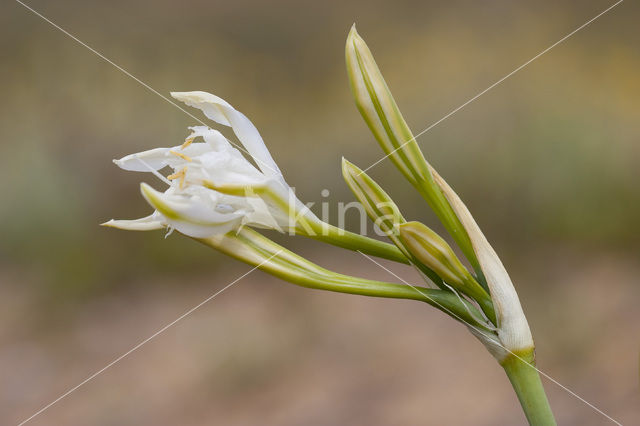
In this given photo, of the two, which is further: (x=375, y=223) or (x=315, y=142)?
(x=315, y=142)

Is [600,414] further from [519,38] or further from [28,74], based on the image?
[28,74]

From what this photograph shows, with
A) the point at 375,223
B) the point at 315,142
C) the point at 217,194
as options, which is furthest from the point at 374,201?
the point at 315,142

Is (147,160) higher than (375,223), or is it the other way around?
(147,160)

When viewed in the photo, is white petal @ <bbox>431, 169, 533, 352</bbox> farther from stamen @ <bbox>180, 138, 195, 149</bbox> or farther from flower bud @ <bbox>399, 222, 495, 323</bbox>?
stamen @ <bbox>180, 138, 195, 149</bbox>

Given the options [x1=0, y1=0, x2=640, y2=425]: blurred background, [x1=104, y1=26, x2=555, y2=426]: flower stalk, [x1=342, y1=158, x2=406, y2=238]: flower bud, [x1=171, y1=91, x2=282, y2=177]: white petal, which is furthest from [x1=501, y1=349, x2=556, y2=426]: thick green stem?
[x1=0, y1=0, x2=640, y2=425]: blurred background

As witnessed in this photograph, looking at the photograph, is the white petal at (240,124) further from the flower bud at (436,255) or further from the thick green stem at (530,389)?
the thick green stem at (530,389)

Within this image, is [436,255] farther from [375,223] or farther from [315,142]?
[315,142]
